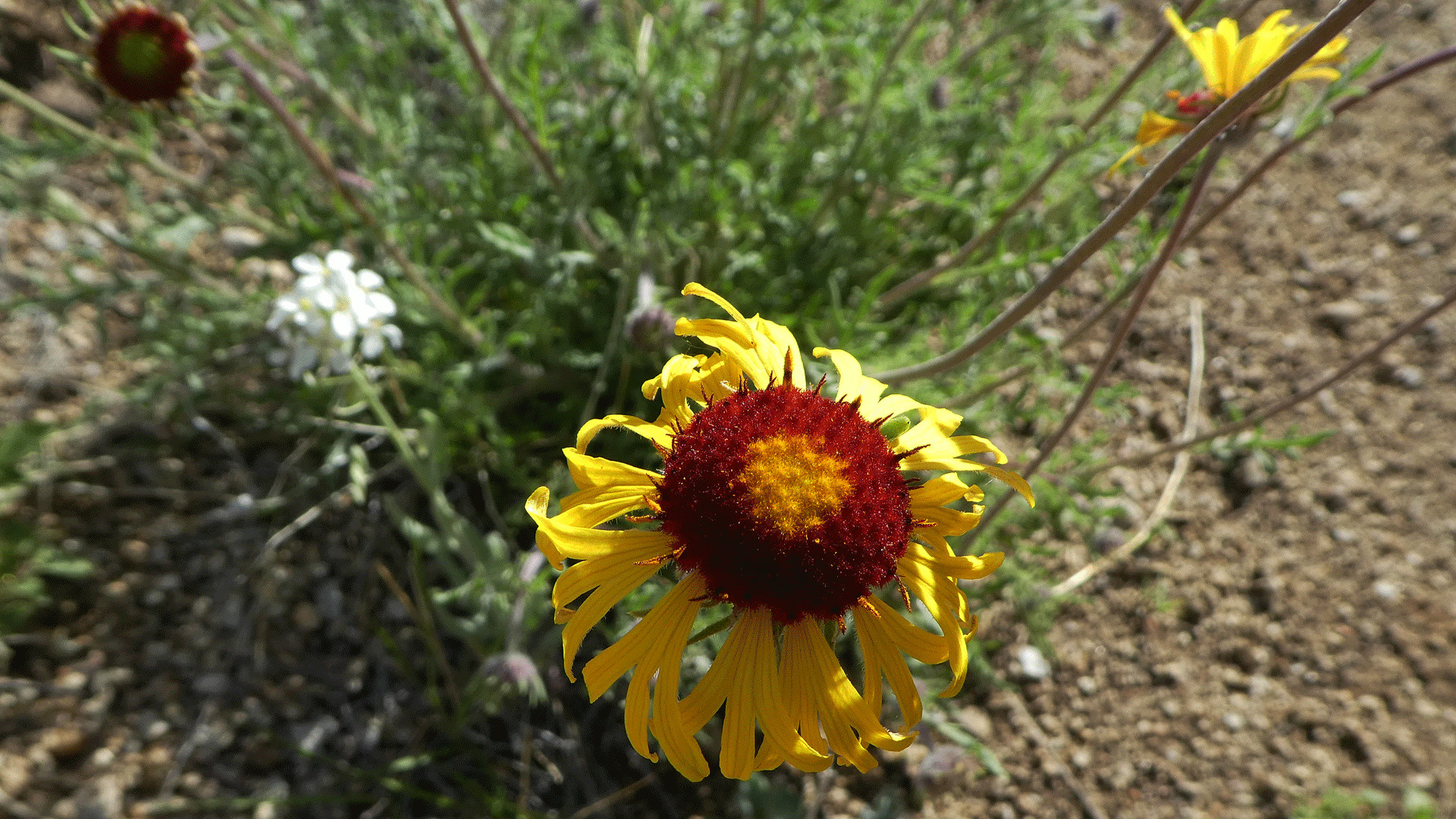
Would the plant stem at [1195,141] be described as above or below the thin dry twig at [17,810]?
below

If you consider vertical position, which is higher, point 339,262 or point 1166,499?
point 339,262

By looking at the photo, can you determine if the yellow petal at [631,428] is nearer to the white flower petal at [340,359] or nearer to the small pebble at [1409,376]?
the white flower petal at [340,359]

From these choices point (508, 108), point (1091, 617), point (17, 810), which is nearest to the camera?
point (508, 108)

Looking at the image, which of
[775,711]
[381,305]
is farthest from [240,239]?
[775,711]

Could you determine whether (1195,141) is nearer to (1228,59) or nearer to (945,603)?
(1228,59)

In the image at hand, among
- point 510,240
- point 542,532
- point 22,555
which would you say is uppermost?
point 22,555

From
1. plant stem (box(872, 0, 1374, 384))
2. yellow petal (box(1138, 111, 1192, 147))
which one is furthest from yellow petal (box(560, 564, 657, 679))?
yellow petal (box(1138, 111, 1192, 147))

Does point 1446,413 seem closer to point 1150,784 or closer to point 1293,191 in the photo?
point 1293,191

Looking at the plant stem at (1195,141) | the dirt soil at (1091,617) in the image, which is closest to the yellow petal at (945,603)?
the plant stem at (1195,141)
